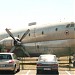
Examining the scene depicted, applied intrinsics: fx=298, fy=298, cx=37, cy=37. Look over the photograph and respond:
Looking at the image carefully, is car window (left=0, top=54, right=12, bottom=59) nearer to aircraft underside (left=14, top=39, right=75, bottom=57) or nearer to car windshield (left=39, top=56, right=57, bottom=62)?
car windshield (left=39, top=56, right=57, bottom=62)

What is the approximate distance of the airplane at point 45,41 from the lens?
42.8 metres

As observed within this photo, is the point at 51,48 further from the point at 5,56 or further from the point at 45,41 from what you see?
the point at 5,56

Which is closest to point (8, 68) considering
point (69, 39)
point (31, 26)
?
point (69, 39)

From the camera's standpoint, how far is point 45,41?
46594mm

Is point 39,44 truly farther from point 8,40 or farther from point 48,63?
point 48,63

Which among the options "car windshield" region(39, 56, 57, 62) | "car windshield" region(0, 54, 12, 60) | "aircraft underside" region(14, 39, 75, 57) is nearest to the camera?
"car windshield" region(39, 56, 57, 62)

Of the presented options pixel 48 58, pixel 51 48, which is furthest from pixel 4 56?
pixel 51 48

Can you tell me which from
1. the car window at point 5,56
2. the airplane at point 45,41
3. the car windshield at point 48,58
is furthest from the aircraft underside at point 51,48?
the car window at point 5,56

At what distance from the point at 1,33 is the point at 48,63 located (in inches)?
1339

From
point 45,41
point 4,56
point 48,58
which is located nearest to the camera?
point 48,58

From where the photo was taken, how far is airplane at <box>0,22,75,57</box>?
4281 cm

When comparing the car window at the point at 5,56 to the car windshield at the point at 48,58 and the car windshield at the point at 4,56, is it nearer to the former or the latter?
the car windshield at the point at 4,56

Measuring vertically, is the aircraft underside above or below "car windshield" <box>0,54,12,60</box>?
below

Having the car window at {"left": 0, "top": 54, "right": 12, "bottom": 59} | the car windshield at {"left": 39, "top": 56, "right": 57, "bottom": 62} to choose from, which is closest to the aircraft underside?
the car windshield at {"left": 39, "top": 56, "right": 57, "bottom": 62}
